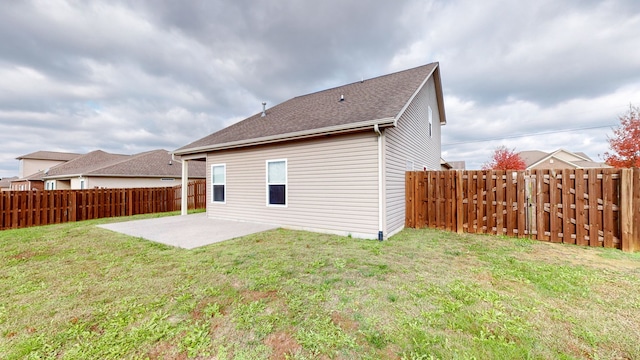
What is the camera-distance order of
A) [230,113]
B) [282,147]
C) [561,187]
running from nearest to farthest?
[561,187] < [282,147] < [230,113]

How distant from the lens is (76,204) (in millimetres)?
9992

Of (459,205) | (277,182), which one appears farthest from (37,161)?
(459,205)

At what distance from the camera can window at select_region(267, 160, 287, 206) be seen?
7.57 metres

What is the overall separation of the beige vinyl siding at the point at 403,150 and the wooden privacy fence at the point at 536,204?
2.20ft

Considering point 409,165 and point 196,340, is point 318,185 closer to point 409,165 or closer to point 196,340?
point 409,165

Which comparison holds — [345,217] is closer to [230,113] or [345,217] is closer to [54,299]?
[54,299]

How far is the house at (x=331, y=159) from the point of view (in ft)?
19.6

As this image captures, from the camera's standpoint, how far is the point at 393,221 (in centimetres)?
650

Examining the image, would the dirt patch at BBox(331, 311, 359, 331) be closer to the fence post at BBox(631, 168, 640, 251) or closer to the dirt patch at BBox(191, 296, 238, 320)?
the dirt patch at BBox(191, 296, 238, 320)

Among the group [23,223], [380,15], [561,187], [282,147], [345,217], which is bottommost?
[23,223]

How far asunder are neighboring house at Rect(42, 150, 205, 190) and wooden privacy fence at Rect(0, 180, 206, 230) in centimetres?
800

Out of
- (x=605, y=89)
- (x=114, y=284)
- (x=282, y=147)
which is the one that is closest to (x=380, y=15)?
(x=282, y=147)

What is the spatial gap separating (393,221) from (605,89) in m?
25.8

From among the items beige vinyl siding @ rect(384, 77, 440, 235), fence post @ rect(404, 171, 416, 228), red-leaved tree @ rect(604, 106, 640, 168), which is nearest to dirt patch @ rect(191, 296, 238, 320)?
beige vinyl siding @ rect(384, 77, 440, 235)
